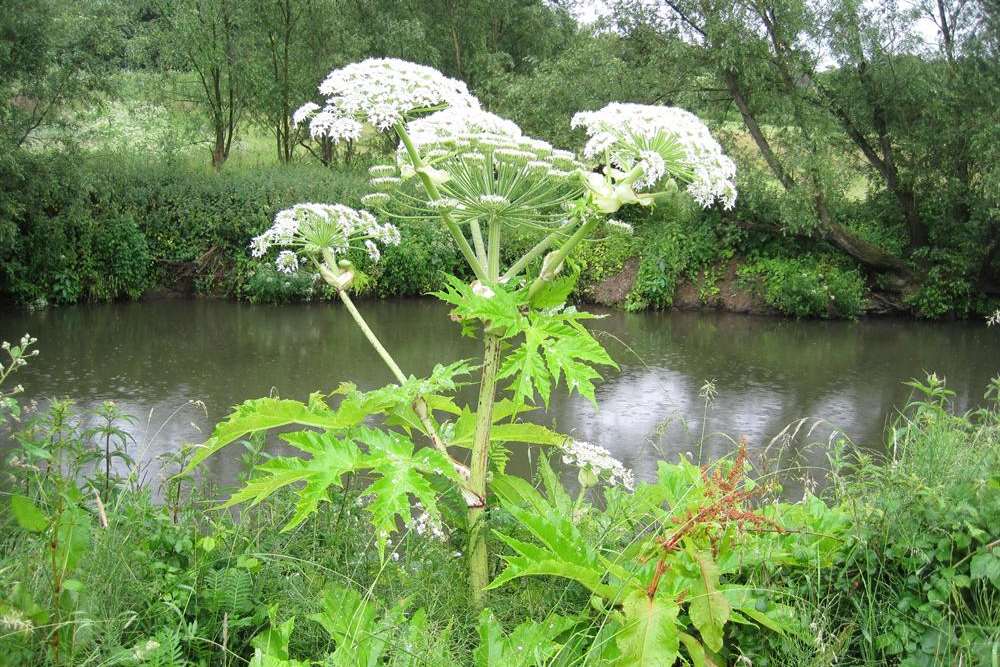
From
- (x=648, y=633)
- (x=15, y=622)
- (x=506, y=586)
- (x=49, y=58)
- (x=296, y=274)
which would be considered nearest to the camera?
(x=15, y=622)

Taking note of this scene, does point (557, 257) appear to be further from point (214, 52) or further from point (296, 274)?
point (214, 52)

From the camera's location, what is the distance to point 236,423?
2.37 metres

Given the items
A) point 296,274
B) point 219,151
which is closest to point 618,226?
point 296,274

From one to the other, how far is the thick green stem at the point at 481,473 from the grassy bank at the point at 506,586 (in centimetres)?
7

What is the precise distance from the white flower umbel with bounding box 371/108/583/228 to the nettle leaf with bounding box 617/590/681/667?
113 centimetres

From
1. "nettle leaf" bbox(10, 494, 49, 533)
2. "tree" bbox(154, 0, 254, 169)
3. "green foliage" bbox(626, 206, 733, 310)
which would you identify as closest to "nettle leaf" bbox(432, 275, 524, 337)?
"nettle leaf" bbox(10, 494, 49, 533)

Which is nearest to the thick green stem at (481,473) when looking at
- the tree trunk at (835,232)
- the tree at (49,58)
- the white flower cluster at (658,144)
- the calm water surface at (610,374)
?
the white flower cluster at (658,144)

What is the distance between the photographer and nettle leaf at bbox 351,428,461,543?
211 cm

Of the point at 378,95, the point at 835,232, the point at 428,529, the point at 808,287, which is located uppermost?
the point at 378,95

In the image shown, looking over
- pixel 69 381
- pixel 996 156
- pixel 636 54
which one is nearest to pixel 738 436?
pixel 69 381

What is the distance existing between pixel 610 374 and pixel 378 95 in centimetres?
817

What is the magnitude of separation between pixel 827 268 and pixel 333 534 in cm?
1409

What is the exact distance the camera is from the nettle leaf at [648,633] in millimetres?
1972

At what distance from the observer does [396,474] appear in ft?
7.16
